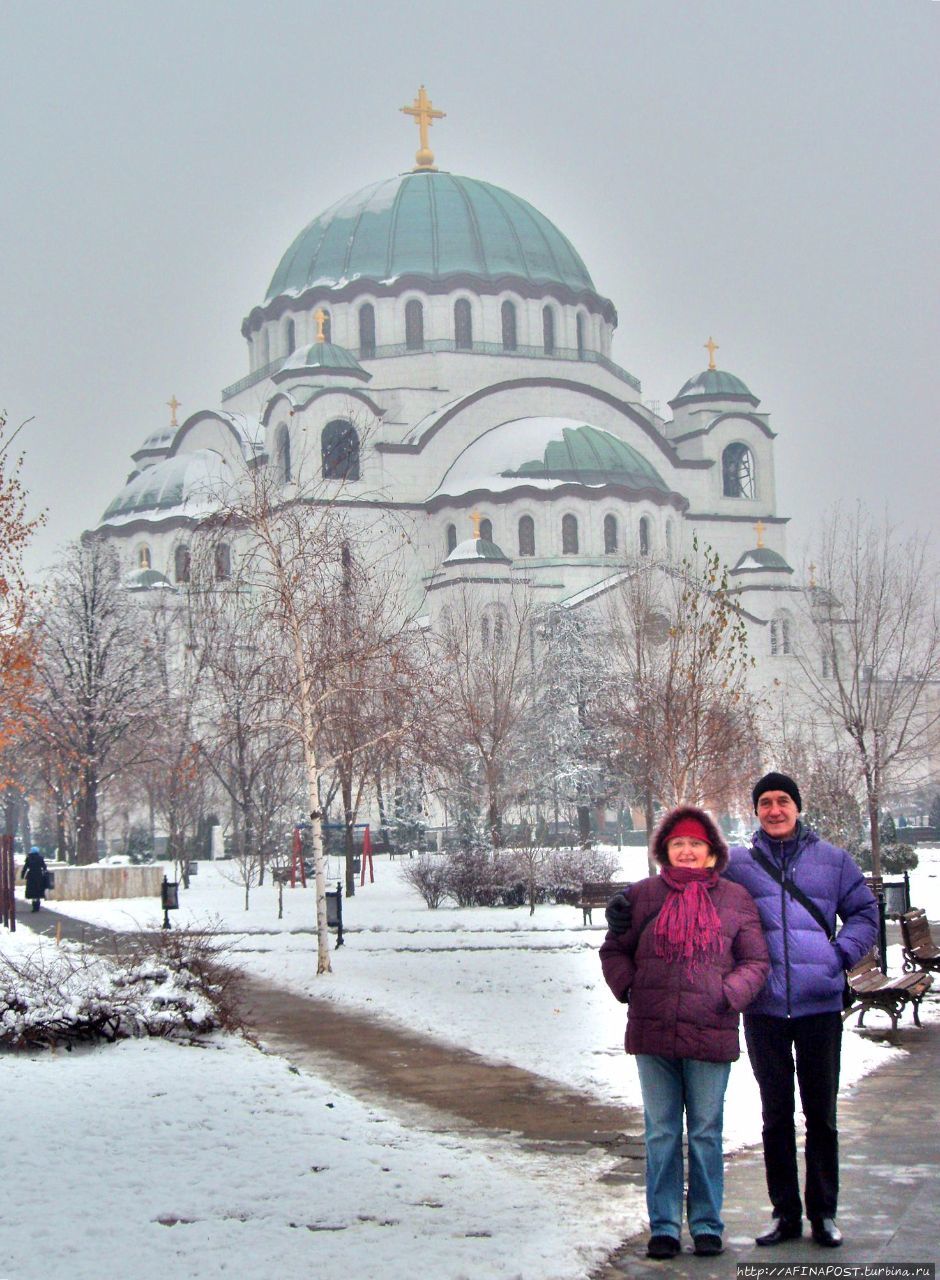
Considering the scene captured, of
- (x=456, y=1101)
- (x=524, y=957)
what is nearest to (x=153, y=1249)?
(x=456, y=1101)

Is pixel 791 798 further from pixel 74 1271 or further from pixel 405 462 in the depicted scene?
pixel 405 462

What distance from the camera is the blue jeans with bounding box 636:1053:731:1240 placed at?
224 inches

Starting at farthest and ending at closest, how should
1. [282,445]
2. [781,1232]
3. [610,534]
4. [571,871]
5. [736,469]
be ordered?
1. [736,469]
2. [610,534]
3. [282,445]
4. [571,871]
5. [781,1232]

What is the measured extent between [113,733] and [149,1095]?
23.8m

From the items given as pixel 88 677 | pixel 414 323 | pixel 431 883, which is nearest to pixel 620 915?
pixel 431 883

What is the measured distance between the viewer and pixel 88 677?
1228 inches

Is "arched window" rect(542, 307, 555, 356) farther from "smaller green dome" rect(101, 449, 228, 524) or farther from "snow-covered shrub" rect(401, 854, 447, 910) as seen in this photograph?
"snow-covered shrub" rect(401, 854, 447, 910)

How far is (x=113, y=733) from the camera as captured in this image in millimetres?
31172

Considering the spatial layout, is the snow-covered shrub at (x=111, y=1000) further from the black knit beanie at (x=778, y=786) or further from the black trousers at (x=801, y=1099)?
the black knit beanie at (x=778, y=786)

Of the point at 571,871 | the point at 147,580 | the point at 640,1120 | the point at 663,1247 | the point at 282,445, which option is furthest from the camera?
the point at 147,580

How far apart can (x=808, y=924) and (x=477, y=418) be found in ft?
174

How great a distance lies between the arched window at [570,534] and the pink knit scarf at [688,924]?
48893 millimetres

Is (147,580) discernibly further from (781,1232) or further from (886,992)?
(781,1232)

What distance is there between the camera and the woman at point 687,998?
18.9 ft
